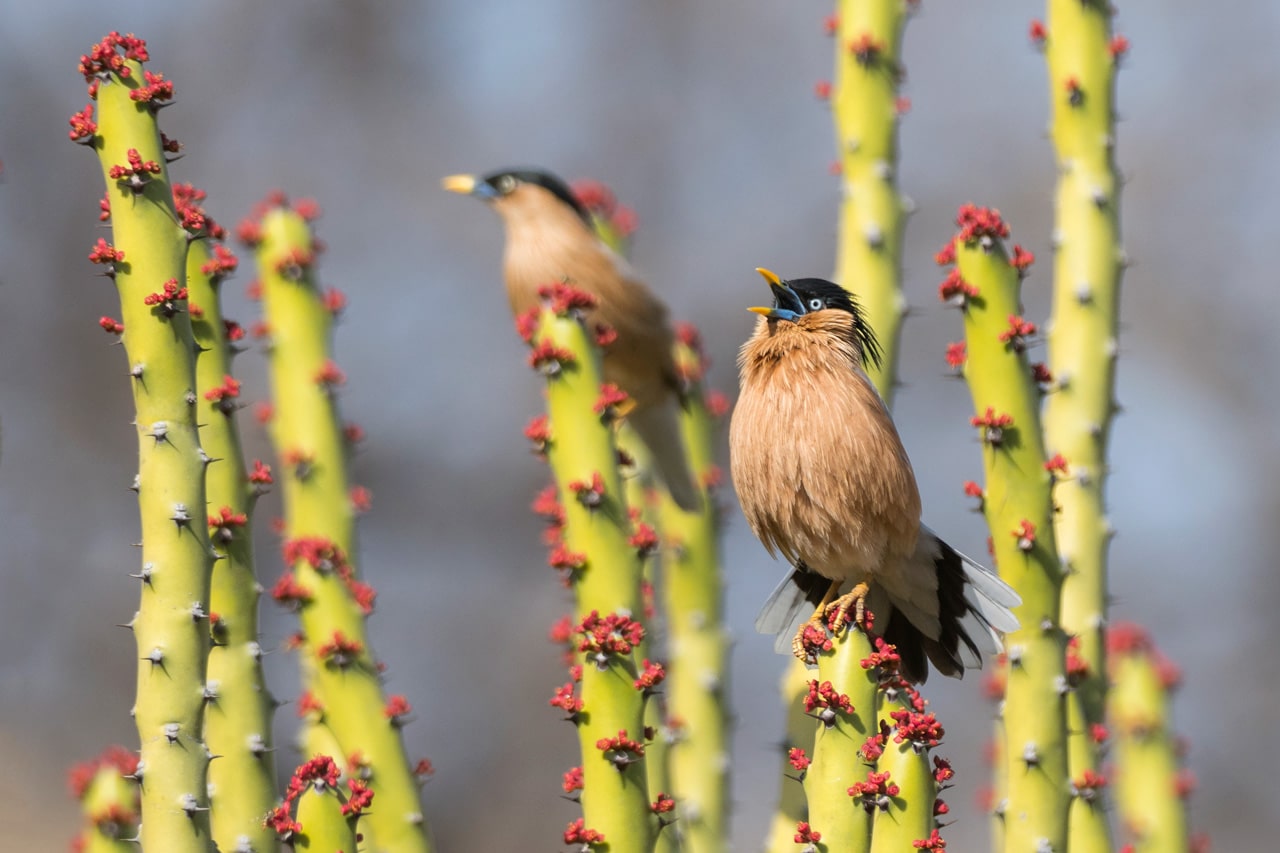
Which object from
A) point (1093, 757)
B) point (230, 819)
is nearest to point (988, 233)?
point (1093, 757)

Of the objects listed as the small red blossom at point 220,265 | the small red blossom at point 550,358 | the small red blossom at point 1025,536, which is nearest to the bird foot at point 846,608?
the small red blossom at point 1025,536

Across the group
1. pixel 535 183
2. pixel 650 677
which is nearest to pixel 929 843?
pixel 650 677

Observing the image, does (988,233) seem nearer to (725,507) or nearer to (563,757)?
(725,507)

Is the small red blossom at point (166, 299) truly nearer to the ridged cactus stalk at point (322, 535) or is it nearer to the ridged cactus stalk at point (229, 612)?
the ridged cactus stalk at point (229, 612)

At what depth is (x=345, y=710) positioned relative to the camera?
11.3 ft

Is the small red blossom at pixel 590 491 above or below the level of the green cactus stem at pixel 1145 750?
below

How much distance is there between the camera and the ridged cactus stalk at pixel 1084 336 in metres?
3.75

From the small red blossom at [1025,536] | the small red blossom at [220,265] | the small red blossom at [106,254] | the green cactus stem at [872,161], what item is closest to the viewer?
the small red blossom at [106,254]

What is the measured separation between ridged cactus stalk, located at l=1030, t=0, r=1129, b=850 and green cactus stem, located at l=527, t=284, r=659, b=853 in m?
1.16

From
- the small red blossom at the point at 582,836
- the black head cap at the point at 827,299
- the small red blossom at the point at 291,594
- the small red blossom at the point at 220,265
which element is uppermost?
the black head cap at the point at 827,299

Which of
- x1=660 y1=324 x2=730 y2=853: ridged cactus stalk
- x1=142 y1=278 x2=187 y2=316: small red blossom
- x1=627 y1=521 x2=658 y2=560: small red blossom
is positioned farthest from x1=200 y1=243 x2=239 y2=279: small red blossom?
x1=660 y1=324 x2=730 y2=853: ridged cactus stalk

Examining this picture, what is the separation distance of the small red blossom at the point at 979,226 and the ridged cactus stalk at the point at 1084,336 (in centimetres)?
58

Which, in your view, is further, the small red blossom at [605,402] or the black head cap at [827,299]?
the black head cap at [827,299]

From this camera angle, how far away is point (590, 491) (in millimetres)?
3115
